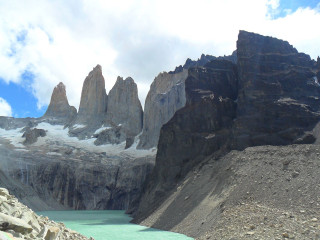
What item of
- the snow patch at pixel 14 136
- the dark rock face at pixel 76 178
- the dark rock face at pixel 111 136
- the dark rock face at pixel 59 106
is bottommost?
the dark rock face at pixel 76 178

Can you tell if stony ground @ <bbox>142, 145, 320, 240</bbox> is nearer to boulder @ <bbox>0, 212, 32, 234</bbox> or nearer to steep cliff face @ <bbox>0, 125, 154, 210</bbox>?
boulder @ <bbox>0, 212, 32, 234</bbox>

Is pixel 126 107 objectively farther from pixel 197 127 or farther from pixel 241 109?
pixel 241 109

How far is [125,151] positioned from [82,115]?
33285mm

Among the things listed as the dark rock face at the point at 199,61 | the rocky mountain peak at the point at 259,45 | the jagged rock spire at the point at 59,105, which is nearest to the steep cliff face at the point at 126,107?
the dark rock face at the point at 199,61

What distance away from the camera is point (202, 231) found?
3238 centimetres

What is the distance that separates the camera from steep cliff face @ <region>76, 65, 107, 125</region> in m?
137

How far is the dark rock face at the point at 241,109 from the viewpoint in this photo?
171 feet

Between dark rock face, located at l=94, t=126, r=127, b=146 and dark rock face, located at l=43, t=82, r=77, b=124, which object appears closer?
dark rock face, located at l=94, t=126, r=127, b=146

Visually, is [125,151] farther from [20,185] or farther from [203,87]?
[203,87]

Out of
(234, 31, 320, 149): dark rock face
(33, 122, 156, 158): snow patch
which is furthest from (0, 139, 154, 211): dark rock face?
(234, 31, 320, 149): dark rock face

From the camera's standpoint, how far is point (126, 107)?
13150 centimetres

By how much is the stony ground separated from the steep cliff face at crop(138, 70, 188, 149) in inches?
2368

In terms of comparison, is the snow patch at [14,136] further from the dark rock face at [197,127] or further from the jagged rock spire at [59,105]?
the dark rock face at [197,127]

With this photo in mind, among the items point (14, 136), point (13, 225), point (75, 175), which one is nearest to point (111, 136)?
point (75, 175)
